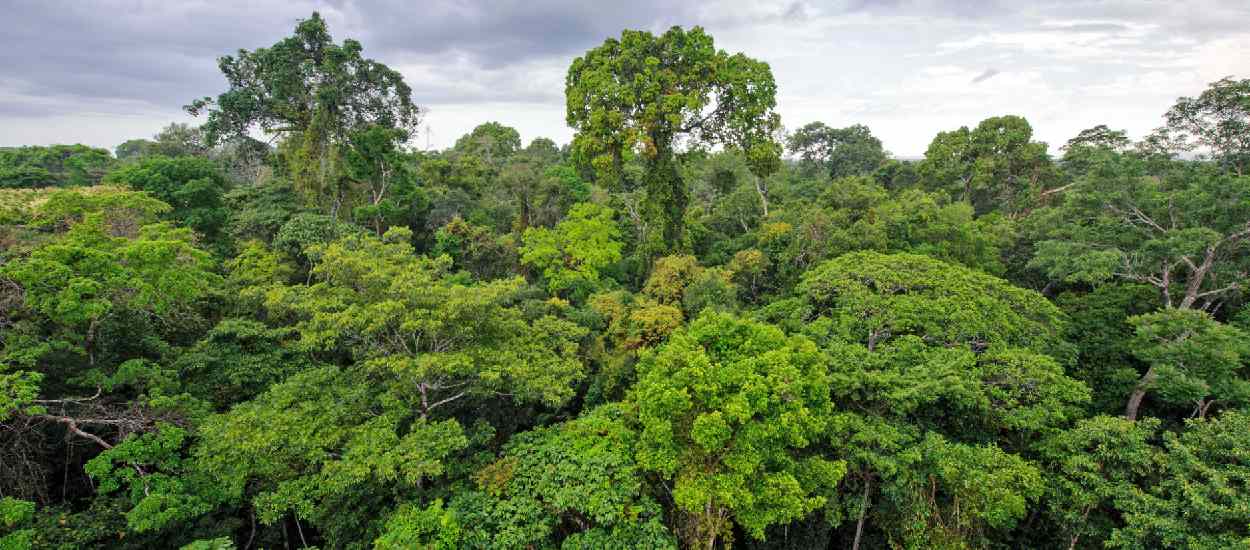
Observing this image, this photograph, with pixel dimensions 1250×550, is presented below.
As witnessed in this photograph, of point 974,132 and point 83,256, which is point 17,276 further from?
point 974,132

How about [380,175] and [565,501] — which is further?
[380,175]

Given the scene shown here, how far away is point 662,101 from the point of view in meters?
17.6

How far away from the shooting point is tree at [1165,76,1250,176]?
1593 cm

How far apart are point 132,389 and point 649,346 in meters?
12.4

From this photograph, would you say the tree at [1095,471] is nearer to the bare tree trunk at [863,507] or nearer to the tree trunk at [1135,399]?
the tree trunk at [1135,399]

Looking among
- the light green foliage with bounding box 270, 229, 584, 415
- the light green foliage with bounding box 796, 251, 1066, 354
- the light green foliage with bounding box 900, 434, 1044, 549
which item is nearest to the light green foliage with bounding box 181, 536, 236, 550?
the light green foliage with bounding box 270, 229, 584, 415

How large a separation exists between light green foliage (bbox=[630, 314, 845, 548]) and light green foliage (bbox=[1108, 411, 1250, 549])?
16.0 ft

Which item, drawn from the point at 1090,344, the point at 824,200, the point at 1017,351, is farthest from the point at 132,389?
the point at 1090,344

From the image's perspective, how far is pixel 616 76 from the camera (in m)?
17.9

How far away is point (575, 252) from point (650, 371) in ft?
30.4

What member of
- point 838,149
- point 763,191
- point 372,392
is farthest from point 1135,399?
point 838,149

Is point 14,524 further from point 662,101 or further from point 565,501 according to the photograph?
point 662,101

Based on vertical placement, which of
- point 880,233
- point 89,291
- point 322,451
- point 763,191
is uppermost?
point 763,191

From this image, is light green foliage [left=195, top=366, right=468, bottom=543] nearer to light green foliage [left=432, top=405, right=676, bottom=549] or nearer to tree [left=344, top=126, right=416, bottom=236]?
light green foliage [left=432, top=405, right=676, bottom=549]
